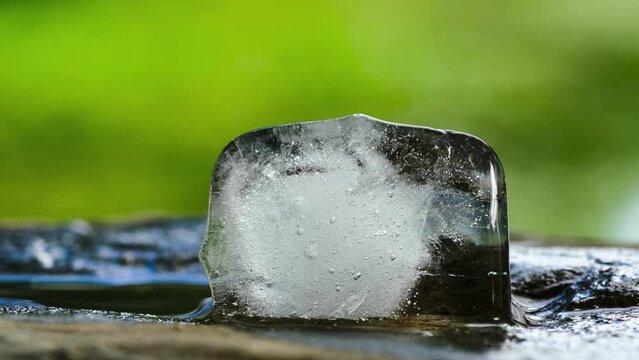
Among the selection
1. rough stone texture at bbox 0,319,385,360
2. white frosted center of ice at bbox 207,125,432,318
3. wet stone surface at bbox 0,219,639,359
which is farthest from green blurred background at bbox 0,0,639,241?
rough stone texture at bbox 0,319,385,360

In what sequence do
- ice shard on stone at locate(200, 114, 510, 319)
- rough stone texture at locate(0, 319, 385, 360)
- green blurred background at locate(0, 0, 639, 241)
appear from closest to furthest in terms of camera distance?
rough stone texture at locate(0, 319, 385, 360) < ice shard on stone at locate(200, 114, 510, 319) < green blurred background at locate(0, 0, 639, 241)

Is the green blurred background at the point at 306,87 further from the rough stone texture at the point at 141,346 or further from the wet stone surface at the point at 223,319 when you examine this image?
the rough stone texture at the point at 141,346

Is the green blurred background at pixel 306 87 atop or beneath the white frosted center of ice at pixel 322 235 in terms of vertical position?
atop

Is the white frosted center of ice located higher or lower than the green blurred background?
lower

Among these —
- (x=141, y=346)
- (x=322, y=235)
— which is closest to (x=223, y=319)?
(x=322, y=235)

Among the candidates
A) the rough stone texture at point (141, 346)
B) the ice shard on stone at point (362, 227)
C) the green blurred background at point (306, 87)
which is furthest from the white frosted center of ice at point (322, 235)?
the green blurred background at point (306, 87)

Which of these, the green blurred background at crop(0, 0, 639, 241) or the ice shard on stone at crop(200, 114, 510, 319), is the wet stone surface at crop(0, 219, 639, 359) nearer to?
the ice shard on stone at crop(200, 114, 510, 319)
